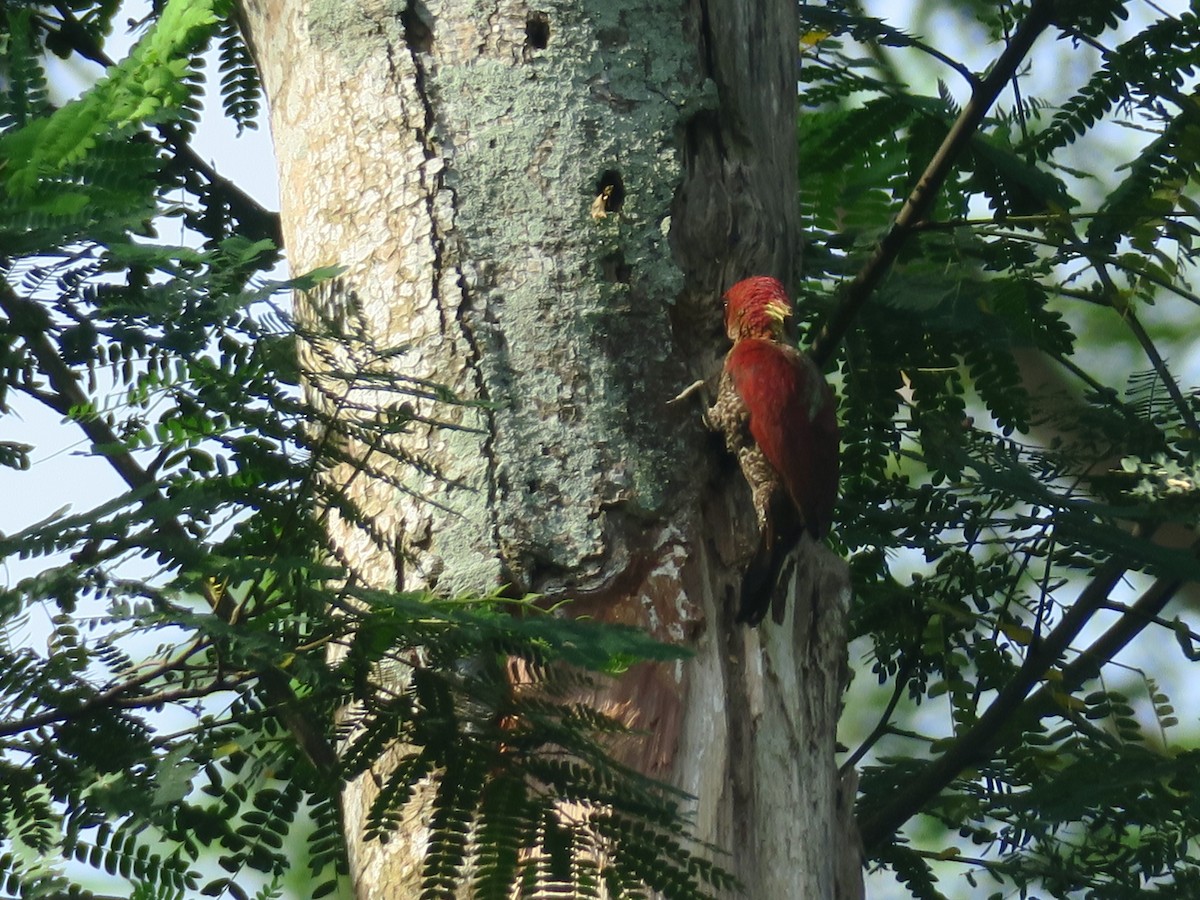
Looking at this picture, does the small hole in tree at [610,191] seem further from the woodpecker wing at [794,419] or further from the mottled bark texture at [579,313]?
the woodpecker wing at [794,419]

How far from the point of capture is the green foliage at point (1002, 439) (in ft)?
12.0

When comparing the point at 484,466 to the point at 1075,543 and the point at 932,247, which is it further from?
the point at 932,247

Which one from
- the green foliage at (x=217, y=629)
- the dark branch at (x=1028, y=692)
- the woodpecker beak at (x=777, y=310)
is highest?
the woodpecker beak at (x=777, y=310)

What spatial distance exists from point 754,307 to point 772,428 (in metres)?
0.29

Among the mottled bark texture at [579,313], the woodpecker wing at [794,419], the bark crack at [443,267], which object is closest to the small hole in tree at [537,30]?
the mottled bark texture at [579,313]

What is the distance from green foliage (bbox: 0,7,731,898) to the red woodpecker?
2.11ft

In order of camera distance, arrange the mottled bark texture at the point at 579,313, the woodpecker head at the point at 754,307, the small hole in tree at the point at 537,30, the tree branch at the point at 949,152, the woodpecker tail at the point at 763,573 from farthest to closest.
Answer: the tree branch at the point at 949,152
the woodpecker head at the point at 754,307
the small hole in tree at the point at 537,30
the woodpecker tail at the point at 763,573
the mottled bark texture at the point at 579,313

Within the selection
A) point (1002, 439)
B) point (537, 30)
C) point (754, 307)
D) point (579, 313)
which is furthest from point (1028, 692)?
point (537, 30)

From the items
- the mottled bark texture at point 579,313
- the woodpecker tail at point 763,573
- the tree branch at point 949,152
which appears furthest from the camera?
the tree branch at point 949,152

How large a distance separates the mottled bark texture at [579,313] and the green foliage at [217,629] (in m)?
0.23

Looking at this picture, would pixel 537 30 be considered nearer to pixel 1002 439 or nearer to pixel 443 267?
pixel 443 267

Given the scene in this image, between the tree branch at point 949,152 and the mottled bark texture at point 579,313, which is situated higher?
the tree branch at point 949,152

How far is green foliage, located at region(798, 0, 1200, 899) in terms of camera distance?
144 inches

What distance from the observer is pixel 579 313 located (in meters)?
2.86
